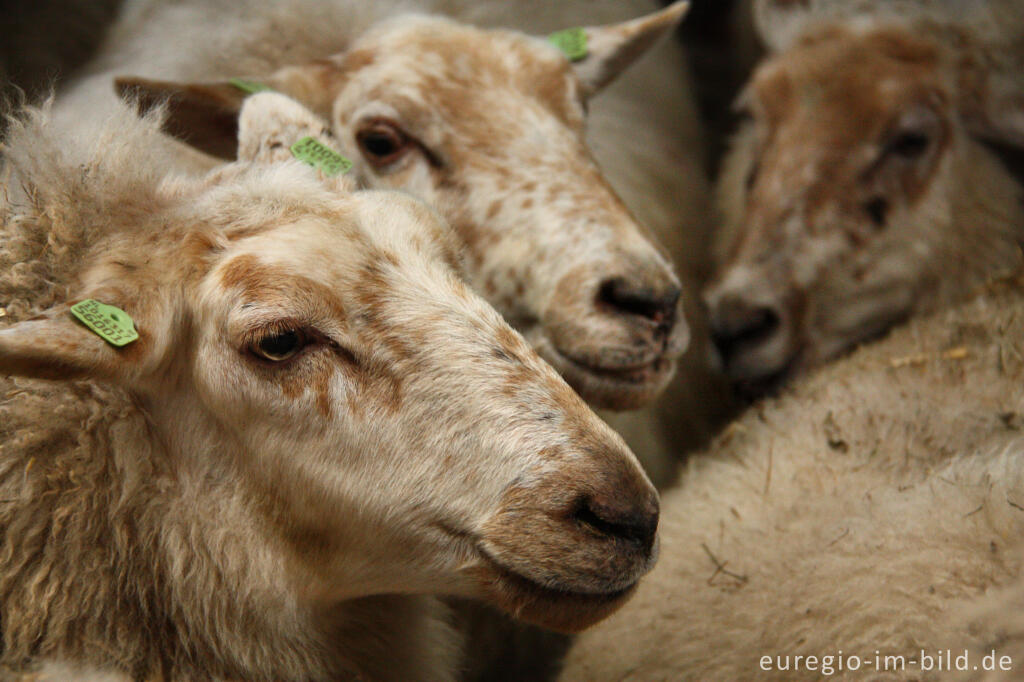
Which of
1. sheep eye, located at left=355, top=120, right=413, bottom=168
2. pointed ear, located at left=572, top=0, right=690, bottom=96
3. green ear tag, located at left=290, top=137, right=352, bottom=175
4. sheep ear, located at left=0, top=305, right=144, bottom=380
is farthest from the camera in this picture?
pointed ear, located at left=572, top=0, right=690, bottom=96

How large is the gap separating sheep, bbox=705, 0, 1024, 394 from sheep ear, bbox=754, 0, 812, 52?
27cm

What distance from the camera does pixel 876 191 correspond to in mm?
3350

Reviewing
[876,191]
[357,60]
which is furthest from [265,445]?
[876,191]

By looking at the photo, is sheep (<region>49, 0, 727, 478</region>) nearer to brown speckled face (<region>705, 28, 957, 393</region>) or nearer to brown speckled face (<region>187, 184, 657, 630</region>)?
brown speckled face (<region>705, 28, 957, 393</region>)

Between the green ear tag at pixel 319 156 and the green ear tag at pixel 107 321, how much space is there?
1.97ft

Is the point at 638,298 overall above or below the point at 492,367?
below

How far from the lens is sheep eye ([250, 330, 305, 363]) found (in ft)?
5.79

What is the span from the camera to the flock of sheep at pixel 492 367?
178 centimetres

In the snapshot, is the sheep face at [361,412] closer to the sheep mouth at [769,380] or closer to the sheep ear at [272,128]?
the sheep ear at [272,128]

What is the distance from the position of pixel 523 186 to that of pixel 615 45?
1.00m

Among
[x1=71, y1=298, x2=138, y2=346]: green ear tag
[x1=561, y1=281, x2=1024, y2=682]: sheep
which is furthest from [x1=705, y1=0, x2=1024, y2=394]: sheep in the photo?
[x1=71, y1=298, x2=138, y2=346]: green ear tag

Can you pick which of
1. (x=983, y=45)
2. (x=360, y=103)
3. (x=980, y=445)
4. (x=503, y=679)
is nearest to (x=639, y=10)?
(x=983, y=45)

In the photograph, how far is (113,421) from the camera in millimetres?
1902

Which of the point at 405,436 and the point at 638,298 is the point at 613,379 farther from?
the point at 405,436
